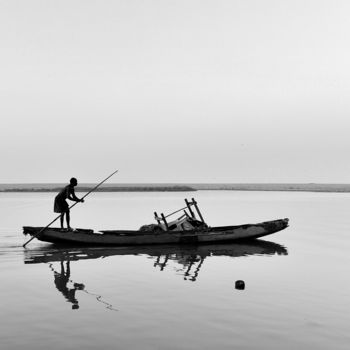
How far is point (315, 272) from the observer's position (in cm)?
1491

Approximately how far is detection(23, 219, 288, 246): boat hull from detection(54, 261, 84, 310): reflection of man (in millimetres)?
5384

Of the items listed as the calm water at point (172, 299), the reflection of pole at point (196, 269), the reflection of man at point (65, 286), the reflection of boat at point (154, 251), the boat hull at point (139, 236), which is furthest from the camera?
the boat hull at point (139, 236)

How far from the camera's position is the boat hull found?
20297mm

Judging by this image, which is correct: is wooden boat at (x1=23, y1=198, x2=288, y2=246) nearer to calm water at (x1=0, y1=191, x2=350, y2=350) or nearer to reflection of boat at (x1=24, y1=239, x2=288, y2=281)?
reflection of boat at (x1=24, y1=239, x2=288, y2=281)

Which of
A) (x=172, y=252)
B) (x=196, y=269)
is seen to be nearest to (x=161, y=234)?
(x=172, y=252)

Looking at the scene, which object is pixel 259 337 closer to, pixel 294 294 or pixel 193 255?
pixel 294 294

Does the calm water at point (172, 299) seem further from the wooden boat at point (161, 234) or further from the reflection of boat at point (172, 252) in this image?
the wooden boat at point (161, 234)

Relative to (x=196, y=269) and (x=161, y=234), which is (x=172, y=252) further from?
(x=196, y=269)

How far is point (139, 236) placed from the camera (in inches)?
814

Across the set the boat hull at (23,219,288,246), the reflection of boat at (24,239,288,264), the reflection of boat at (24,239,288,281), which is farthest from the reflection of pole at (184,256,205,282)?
the boat hull at (23,219,288,246)

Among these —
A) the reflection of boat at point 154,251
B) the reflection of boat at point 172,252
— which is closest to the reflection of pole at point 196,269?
the reflection of boat at point 172,252

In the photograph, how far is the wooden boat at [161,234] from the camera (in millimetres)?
20312

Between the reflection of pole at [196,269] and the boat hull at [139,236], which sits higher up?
the boat hull at [139,236]

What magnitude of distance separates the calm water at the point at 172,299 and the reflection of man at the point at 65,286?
1.1 inches
